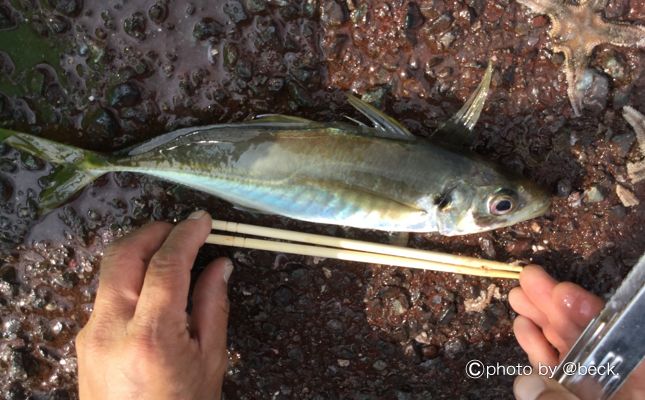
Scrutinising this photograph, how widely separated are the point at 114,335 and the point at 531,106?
2539mm

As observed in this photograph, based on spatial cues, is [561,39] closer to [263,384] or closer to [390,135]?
[390,135]

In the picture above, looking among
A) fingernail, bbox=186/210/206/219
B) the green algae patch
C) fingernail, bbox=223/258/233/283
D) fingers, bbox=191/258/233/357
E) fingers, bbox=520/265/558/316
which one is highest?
the green algae patch

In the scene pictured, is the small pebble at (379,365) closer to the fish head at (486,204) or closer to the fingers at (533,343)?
the fingers at (533,343)

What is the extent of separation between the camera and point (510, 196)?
104 inches

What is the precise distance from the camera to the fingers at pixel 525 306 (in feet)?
9.91

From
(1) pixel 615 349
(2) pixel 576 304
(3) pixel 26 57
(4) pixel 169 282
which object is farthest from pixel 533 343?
(3) pixel 26 57

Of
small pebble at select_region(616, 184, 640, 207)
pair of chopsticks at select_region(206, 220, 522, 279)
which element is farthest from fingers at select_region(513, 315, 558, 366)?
small pebble at select_region(616, 184, 640, 207)

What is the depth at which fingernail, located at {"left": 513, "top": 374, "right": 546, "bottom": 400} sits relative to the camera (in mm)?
2244

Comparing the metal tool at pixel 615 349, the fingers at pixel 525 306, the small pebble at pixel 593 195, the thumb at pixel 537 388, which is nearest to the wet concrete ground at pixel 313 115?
the small pebble at pixel 593 195

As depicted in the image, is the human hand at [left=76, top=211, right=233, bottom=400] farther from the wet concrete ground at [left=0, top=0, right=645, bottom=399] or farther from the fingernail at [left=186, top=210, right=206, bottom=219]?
the wet concrete ground at [left=0, top=0, right=645, bottom=399]

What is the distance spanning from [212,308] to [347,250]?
0.80 metres

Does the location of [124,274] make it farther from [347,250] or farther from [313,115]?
[313,115]

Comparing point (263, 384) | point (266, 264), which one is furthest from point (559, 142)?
point (263, 384)

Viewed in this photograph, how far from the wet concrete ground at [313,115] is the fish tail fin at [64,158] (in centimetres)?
19
